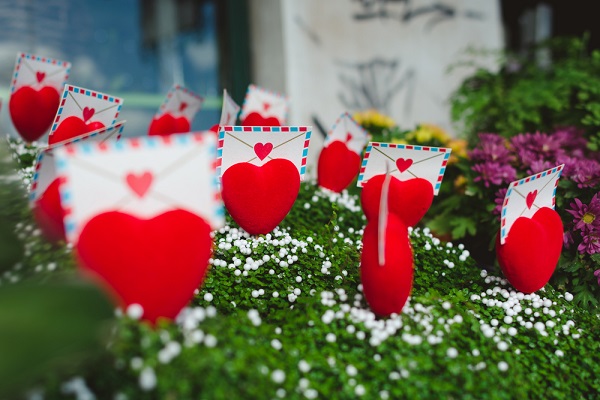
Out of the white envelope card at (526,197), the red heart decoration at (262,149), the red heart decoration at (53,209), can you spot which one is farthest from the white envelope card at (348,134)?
the red heart decoration at (53,209)

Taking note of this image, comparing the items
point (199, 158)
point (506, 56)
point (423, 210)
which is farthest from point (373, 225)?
point (506, 56)

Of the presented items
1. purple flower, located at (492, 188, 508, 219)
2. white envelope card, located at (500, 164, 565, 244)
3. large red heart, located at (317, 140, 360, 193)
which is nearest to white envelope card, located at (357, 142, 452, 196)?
white envelope card, located at (500, 164, 565, 244)

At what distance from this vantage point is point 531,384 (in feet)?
3.03

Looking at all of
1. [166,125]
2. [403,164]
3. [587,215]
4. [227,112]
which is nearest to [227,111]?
[227,112]

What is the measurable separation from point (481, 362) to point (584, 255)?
0.56 meters

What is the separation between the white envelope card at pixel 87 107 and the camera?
1.21m

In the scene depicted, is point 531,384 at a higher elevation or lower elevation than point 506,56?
lower

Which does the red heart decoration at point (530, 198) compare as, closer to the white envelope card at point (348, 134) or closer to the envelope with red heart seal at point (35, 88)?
the white envelope card at point (348, 134)

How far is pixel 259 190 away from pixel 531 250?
0.58 m

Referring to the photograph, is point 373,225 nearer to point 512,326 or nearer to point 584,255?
point 512,326

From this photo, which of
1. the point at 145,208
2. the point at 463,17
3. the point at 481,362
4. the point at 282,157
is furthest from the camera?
the point at 463,17

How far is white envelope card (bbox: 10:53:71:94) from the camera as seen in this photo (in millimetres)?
1477

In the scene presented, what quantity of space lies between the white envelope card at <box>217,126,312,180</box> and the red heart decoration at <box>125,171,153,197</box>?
0.41 m

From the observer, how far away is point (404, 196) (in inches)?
44.4
